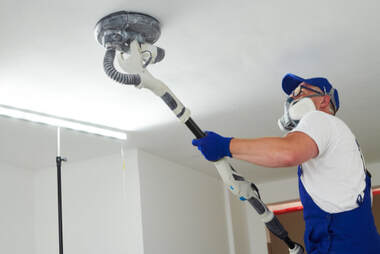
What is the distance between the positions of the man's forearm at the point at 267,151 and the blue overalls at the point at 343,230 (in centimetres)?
28

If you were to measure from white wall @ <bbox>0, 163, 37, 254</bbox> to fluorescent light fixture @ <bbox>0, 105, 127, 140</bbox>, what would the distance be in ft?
1.11

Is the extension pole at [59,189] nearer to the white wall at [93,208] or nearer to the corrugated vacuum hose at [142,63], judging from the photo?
the white wall at [93,208]

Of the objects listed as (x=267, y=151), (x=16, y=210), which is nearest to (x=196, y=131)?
(x=267, y=151)

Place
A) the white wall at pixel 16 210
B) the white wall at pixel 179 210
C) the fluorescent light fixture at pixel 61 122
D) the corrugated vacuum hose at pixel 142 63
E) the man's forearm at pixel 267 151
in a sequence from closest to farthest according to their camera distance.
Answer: the man's forearm at pixel 267 151, the corrugated vacuum hose at pixel 142 63, the white wall at pixel 16 210, the fluorescent light fixture at pixel 61 122, the white wall at pixel 179 210

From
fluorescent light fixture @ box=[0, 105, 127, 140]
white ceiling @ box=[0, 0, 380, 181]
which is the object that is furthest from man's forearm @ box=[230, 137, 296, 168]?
fluorescent light fixture @ box=[0, 105, 127, 140]

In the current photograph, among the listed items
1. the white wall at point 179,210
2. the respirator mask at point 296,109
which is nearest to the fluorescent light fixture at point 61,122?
the white wall at point 179,210

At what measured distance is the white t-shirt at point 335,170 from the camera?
173 centimetres

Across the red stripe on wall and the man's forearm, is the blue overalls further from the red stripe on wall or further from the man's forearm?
the red stripe on wall

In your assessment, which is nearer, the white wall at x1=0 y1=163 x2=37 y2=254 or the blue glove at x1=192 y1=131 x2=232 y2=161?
the blue glove at x1=192 y1=131 x2=232 y2=161

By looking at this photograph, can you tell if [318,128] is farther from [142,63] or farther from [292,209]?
[292,209]

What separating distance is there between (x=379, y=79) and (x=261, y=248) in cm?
362

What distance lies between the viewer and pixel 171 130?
4094mm

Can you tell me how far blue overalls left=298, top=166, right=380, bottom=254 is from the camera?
1743 mm

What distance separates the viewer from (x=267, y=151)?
5.25ft
